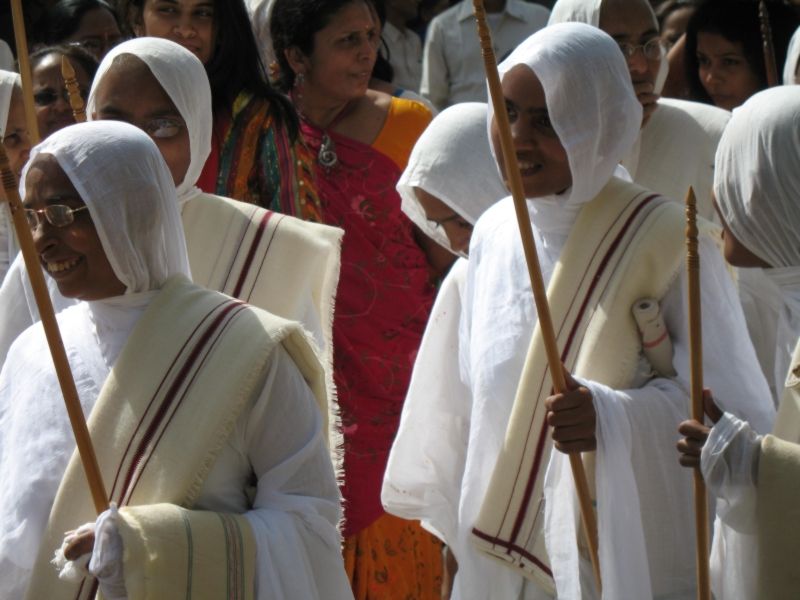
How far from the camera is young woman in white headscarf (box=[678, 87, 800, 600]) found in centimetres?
237

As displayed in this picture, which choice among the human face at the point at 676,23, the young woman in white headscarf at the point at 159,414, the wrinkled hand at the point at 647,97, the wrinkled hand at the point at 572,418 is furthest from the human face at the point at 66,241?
the human face at the point at 676,23

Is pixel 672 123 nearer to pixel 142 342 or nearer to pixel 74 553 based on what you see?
pixel 142 342

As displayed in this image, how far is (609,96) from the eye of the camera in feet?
9.66

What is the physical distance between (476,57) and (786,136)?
15.0 feet

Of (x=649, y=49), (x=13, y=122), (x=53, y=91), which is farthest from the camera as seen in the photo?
(x=649, y=49)

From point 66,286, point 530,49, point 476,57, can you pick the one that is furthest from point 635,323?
point 476,57

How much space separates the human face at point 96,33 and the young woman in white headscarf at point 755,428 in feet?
9.68

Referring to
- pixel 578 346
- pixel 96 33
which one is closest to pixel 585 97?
pixel 578 346

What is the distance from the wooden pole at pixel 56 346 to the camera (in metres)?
2.18

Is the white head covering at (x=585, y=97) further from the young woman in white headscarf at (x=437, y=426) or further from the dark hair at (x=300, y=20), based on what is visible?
the dark hair at (x=300, y=20)

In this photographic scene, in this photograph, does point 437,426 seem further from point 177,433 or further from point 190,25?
point 190,25

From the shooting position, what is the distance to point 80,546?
2148 mm

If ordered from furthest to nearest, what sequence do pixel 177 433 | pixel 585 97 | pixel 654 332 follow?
pixel 585 97 → pixel 654 332 → pixel 177 433

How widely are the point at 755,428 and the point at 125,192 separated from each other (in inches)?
58.5
